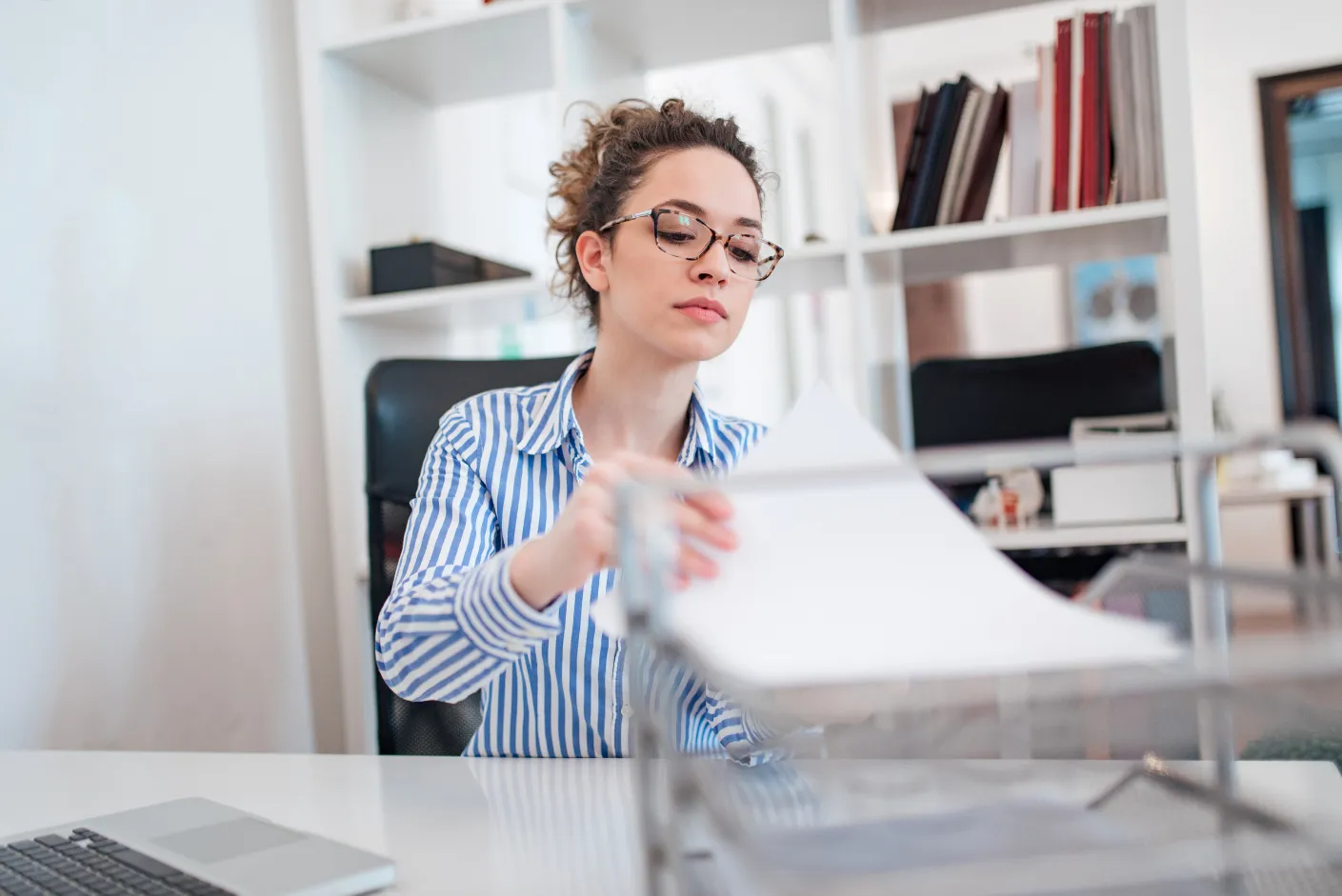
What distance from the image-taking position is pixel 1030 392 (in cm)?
251

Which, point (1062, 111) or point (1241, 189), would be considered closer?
point (1062, 111)

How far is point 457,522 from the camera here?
109cm

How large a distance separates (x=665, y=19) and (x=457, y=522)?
1.22m

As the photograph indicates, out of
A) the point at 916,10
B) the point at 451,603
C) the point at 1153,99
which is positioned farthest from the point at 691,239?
the point at 916,10

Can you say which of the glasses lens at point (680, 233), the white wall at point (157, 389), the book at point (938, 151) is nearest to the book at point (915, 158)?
the book at point (938, 151)

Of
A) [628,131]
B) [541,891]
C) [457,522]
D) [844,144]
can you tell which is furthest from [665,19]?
[541,891]

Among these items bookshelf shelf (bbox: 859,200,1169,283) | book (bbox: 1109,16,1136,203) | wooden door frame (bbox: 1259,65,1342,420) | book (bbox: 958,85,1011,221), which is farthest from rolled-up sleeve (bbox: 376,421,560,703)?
wooden door frame (bbox: 1259,65,1342,420)

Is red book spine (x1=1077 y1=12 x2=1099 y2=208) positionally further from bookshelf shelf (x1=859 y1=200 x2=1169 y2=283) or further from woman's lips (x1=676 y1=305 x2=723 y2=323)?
woman's lips (x1=676 y1=305 x2=723 y2=323)

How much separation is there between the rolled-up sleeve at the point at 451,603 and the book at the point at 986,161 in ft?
3.32

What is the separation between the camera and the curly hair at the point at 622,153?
1.27 metres

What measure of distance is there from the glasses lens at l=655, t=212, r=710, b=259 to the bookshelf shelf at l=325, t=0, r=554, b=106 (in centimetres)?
94

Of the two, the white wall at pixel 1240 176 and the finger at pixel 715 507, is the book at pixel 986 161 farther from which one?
the white wall at pixel 1240 176

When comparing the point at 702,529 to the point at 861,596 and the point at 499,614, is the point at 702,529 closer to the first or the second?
the point at 861,596

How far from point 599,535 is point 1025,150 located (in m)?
1.49
